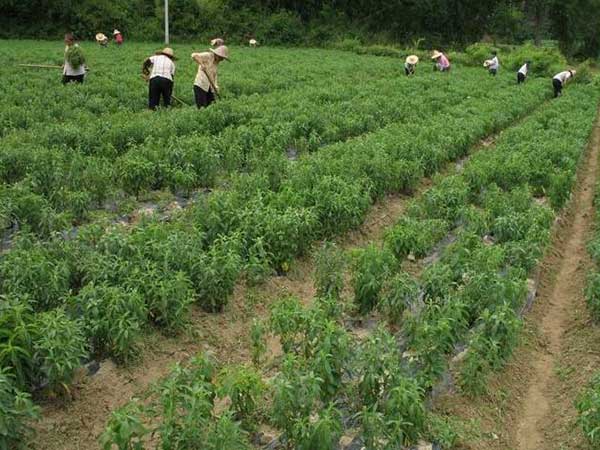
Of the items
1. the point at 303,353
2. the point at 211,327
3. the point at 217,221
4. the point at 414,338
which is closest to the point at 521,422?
the point at 414,338

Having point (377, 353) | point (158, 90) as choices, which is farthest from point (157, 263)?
point (158, 90)

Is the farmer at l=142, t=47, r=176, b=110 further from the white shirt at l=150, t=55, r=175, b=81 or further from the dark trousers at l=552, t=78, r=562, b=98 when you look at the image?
the dark trousers at l=552, t=78, r=562, b=98

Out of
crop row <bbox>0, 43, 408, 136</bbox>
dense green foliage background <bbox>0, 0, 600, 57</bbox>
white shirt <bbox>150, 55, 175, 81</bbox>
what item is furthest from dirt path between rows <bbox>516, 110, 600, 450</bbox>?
dense green foliage background <bbox>0, 0, 600, 57</bbox>

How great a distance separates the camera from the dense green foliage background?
40531 mm

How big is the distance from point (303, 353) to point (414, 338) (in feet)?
3.06

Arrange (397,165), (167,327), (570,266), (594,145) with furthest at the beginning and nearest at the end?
(594,145)
(397,165)
(570,266)
(167,327)

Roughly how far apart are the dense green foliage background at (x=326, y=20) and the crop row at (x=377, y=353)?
1491 inches

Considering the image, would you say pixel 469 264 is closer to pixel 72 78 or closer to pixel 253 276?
pixel 253 276

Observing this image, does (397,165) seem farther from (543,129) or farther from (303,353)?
(543,129)

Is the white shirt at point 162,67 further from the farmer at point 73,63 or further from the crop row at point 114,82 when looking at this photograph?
the farmer at point 73,63

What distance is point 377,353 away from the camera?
4.36m

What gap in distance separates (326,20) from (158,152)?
4261cm

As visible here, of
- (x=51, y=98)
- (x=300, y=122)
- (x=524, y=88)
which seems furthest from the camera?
(x=524, y=88)

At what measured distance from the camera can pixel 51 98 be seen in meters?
13.4
